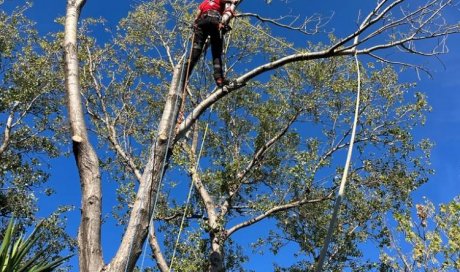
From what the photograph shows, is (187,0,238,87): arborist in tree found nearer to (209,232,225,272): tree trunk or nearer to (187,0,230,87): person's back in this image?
(187,0,230,87): person's back

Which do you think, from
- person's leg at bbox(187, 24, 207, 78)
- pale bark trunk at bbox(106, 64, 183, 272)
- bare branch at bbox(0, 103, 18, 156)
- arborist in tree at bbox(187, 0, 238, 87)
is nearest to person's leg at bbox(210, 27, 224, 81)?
arborist in tree at bbox(187, 0, 238, 87)

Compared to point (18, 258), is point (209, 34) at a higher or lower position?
higher

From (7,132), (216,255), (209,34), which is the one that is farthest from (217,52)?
(7,132)

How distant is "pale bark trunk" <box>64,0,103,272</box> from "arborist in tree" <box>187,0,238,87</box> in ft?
4.24

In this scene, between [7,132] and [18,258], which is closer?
[18,258]

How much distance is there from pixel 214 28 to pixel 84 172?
92.3 inches

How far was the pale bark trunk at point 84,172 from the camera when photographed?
3.69 m

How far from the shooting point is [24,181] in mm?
15328

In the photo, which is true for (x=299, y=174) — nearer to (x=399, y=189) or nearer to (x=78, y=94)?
(x=399, y=189)

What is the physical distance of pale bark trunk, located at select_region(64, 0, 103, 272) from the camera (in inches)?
145

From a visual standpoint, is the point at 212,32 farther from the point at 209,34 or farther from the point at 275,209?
the point at 275,209

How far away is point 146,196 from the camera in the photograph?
12.9 feet

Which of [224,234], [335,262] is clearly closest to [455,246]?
[335,262]

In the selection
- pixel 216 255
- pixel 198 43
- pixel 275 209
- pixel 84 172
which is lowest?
pixel 84 172
